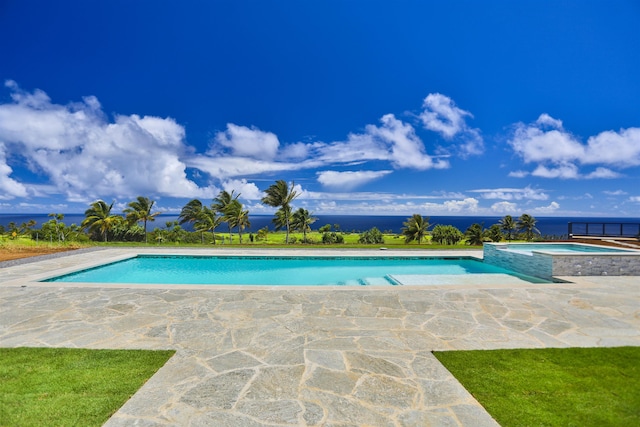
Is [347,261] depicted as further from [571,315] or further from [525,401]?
[525,401]

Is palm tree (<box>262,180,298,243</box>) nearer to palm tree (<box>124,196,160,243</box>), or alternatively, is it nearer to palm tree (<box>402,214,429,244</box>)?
palm tree (<box>124,196,160,243</box>)

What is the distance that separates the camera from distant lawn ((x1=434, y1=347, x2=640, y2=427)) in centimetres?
262


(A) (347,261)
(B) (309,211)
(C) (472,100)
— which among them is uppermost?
(C) (472,100)

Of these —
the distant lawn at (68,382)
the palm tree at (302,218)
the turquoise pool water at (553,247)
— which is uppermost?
the palm tree at (302,218)

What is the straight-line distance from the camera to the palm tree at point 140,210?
91.1 ft

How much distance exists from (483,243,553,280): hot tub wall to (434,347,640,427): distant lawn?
576 centimetres

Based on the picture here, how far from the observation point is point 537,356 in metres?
3.79

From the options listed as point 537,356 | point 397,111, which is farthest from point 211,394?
point 397,111

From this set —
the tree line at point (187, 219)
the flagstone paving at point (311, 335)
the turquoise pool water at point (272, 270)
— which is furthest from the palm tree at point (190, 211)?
the flagstone paving at point (311, 335)

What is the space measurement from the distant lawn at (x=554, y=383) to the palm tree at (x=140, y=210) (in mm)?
29677

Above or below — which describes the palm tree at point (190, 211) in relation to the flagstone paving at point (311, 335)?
above

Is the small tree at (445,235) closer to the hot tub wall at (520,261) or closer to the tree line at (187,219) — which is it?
the tree line at (187,219)

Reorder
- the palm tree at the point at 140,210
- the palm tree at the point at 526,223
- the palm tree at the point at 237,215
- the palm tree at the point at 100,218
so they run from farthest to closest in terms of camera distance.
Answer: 1. the palm tree at the point at 526,223
2. the palm tree at the point at 140,210
3. the palm tree at the point at 237,215
4. the palm tree at the point at 100,218

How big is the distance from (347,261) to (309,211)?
16.4 meters
